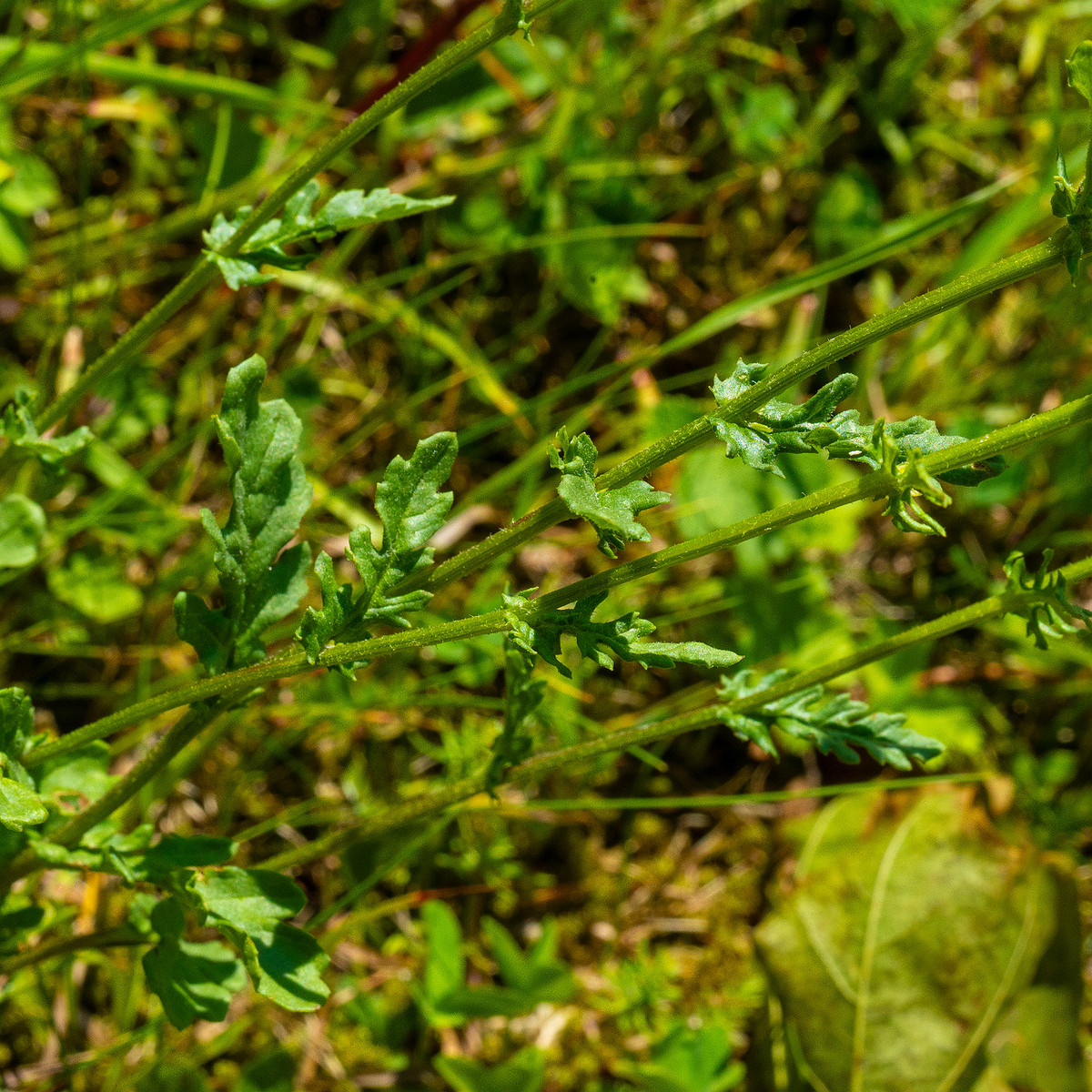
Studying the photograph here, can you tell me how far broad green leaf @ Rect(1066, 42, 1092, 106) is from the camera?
1239mm

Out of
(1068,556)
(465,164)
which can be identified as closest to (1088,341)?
(1068,556)

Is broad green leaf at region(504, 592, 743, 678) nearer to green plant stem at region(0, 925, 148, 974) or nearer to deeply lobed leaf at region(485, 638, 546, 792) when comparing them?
deeply lobed leaf at region(485, 638, 546, 792)

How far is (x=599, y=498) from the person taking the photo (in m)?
1.34

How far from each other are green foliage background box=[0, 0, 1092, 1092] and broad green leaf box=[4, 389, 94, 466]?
2.46 feet

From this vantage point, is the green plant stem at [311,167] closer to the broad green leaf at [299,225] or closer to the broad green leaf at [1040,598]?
the broad green leaf at [299,225]

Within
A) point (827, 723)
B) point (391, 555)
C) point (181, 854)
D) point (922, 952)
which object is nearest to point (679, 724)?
point (827, 723)

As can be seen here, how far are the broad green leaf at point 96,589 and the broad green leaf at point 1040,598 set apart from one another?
88.9 inches

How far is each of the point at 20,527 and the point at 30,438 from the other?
440mm

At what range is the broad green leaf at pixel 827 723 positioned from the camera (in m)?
1.69

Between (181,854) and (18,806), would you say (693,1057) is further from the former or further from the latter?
(18,806)

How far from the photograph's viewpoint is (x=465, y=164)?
3404 mm

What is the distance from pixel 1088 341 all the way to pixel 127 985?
11.1 feet

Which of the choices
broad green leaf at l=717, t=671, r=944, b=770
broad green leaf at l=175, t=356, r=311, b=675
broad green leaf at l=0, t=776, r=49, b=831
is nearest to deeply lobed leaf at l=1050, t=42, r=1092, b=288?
broad green leaf at l=717, t=671, r=944, b=770

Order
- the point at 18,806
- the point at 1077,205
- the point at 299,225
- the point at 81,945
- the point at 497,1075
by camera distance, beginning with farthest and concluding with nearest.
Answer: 1. the point at 497,1075
2. the point at 81,945
3. the point at 299,225
4. the point at 18,806
5. the point at 1077,205
